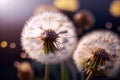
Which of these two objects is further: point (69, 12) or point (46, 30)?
point (69, 12)

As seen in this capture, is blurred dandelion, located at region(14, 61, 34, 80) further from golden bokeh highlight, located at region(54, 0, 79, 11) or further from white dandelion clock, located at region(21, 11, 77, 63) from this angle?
golden bokeh highlight, located at region(54, 0, 79, 11)

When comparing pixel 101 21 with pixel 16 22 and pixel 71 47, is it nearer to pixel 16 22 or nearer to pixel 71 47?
pixel 16 22

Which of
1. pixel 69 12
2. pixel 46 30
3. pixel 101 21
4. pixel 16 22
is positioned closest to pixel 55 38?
pixel 46 30

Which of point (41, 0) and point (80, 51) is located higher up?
point (41, 0)

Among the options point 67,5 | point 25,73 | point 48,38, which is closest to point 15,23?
point 67,5

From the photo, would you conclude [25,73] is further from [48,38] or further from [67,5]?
[67,5]

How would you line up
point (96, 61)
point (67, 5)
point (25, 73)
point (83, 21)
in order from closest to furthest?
point (96, 61) → point (25, 73) → point (83, 21) → point (67, 5)

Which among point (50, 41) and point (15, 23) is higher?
point (15, 23)
